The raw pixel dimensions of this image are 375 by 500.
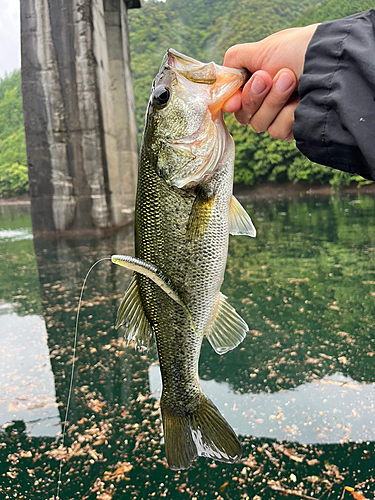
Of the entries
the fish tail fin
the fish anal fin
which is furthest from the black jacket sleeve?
the fish tail fin

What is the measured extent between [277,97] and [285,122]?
18cm

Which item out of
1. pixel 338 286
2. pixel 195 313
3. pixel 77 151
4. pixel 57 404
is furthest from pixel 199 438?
pixel 77 151

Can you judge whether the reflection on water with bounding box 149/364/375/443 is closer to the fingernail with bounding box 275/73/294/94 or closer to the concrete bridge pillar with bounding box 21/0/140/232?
the fingernail with bounding box 275/73/294/94

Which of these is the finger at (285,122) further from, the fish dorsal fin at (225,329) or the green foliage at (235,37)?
the green foliage at (235,37)

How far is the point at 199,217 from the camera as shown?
5.16 feet

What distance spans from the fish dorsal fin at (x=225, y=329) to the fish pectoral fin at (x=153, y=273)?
13 cm

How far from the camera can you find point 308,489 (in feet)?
6.97

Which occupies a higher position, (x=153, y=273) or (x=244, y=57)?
(x=244, y=57)

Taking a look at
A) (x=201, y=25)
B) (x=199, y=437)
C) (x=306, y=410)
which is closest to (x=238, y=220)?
(x=199, y=437)

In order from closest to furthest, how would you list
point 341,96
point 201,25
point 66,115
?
point 341,96 < point 66,115 < point 201,25

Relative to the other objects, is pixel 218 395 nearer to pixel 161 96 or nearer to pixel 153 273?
pixel 153 273

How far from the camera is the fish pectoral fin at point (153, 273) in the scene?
1413 millimetres

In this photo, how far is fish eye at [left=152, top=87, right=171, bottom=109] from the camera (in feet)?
5.04

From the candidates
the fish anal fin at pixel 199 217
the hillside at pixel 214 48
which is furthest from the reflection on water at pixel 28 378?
the hillside at pixel 214 48
